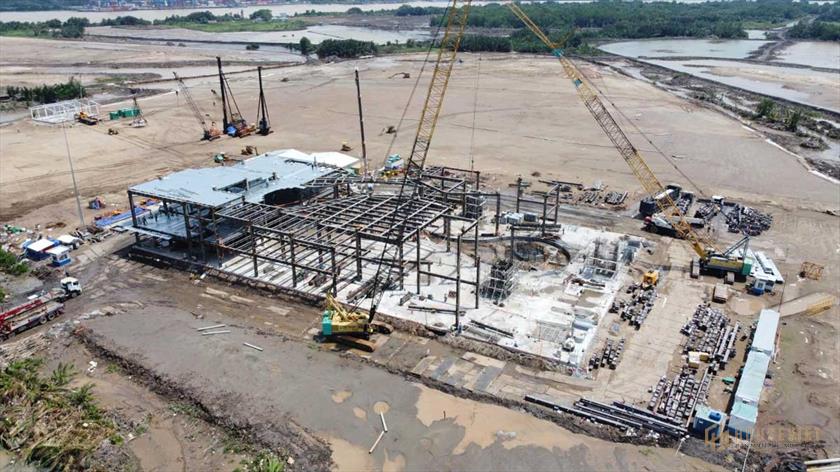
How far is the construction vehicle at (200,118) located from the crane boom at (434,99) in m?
24.5

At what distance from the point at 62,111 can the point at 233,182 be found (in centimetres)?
5310

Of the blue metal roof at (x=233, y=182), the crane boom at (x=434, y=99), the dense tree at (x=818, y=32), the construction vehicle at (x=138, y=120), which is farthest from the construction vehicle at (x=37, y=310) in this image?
the dense tree at (x=818, y=32)

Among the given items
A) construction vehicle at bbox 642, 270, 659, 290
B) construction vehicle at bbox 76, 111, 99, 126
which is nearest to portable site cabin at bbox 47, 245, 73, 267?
construction vehicle at bbox 642, 270, 659, 290

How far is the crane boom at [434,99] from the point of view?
39.5 metres

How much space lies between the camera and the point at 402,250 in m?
36.0

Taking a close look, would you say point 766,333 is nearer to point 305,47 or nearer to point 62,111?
point 62,111

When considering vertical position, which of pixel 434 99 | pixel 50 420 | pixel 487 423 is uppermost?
pixel 434 99

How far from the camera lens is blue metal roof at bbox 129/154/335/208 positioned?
3791 centimetres

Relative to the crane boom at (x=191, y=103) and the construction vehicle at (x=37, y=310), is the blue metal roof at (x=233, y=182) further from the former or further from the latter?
the crane boom at (x=191, y=103)

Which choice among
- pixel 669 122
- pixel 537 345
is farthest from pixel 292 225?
pixel 669 122

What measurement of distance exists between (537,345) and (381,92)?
7258 centimetres

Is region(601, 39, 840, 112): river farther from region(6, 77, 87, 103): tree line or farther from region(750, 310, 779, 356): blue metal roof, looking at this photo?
region(6, 77, 87, 103): tree line

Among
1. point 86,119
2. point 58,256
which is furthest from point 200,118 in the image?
point 58,256

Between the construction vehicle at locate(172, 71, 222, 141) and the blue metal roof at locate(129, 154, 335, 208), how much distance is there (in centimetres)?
2644
